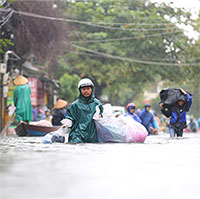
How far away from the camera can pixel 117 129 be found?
11.7m

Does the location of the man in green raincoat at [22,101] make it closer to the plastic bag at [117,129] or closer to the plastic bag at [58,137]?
the plastic bag at [117,129]

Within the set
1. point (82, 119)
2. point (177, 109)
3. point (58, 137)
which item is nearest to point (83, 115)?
point (82, 119)

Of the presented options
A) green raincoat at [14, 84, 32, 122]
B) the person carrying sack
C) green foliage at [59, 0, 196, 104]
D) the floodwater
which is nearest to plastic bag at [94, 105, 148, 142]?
the person carrying sack

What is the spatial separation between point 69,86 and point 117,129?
24.0 metres

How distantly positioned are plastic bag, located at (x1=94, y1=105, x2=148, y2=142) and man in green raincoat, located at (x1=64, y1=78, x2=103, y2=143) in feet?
0.55

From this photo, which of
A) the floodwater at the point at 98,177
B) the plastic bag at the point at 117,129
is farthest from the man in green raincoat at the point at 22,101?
the floodwater at the point at 98,177

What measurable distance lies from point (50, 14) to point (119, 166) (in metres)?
18.7

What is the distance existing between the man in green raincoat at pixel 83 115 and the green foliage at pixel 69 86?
79.5 ft

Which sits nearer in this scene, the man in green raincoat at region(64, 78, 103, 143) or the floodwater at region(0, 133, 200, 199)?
the floodwater at region(0, 133, 200, 199)

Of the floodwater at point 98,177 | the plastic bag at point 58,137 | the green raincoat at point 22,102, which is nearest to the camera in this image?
the floodwater at point 98,177

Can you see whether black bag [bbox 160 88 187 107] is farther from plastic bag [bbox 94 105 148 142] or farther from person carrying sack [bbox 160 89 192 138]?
plastic bag [bbox 94 105 148 142]

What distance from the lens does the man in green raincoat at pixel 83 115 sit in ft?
36.2

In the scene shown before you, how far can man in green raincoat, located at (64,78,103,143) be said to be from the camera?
11.0m

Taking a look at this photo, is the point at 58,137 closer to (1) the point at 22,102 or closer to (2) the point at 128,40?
(1) the point at 22,102
